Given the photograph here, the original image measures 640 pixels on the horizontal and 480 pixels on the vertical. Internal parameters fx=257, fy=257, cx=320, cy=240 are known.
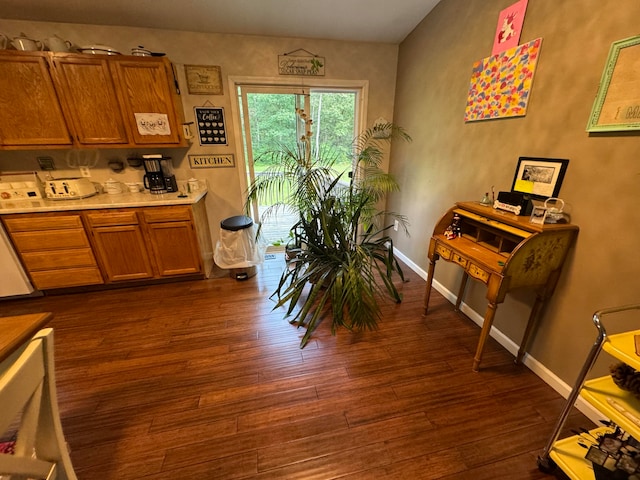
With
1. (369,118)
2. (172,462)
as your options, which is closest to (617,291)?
(172,462)

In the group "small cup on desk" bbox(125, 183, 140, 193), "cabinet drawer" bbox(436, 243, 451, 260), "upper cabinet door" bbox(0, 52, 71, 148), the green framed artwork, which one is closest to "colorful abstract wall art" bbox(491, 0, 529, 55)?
the green framed artwork

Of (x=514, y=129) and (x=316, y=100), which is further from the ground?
(x=316, y=100)

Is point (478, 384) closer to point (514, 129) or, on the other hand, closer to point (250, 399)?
point (250, 399)

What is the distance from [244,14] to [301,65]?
697 mm

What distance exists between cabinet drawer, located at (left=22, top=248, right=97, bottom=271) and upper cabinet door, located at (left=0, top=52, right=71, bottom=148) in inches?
38.5

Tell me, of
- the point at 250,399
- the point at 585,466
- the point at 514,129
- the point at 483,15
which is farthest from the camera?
the point at 483,15

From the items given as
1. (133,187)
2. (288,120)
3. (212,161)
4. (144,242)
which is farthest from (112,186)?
(288,120)

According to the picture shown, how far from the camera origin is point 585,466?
1.07 m

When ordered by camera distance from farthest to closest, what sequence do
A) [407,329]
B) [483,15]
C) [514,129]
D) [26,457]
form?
1. [407,329]
2. [483,15]
3. [514,129]
4. [26,457]

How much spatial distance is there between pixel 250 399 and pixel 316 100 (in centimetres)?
306

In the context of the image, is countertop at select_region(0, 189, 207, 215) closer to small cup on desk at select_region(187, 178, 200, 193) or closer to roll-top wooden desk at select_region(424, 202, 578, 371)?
small cup on desk at select_region(187, 178, 200, 193)

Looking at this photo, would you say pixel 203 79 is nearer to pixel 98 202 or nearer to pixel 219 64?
pixel 219 64

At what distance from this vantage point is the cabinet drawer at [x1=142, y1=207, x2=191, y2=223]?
241cm

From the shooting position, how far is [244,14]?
7.62ft
